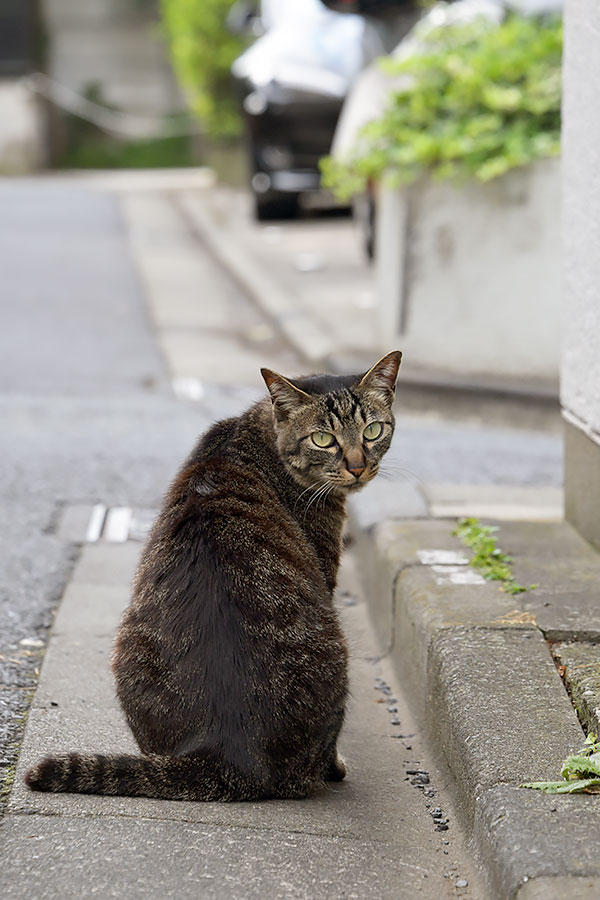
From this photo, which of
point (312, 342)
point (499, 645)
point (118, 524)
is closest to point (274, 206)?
point (312, 342)

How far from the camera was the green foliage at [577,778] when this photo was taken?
8.28 ft

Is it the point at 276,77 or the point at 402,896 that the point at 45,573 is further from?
the point at 276,77

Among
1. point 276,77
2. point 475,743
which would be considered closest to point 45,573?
point 475,743

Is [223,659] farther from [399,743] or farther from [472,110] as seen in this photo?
[472,110]

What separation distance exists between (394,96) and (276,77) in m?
4.95

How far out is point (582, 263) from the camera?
13.3 feet

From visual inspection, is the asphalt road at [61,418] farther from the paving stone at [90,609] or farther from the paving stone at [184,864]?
the paving stone at [184,864]

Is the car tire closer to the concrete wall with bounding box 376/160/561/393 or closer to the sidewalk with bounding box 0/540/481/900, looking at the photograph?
the concrete wall with bounding box 376/160/561/393

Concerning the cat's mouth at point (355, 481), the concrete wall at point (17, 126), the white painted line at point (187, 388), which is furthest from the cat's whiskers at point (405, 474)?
the concrete wall at point (17, 126)

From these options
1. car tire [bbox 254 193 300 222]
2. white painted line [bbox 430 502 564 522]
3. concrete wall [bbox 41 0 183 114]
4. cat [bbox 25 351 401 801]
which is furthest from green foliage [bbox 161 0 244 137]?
cat [bbox 25 351 401 801]

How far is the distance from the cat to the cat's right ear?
243 millimetres

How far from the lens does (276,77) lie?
11883 millimetres

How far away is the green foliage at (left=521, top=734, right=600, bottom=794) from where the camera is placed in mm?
2523

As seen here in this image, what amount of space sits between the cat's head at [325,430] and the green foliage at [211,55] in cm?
1435
